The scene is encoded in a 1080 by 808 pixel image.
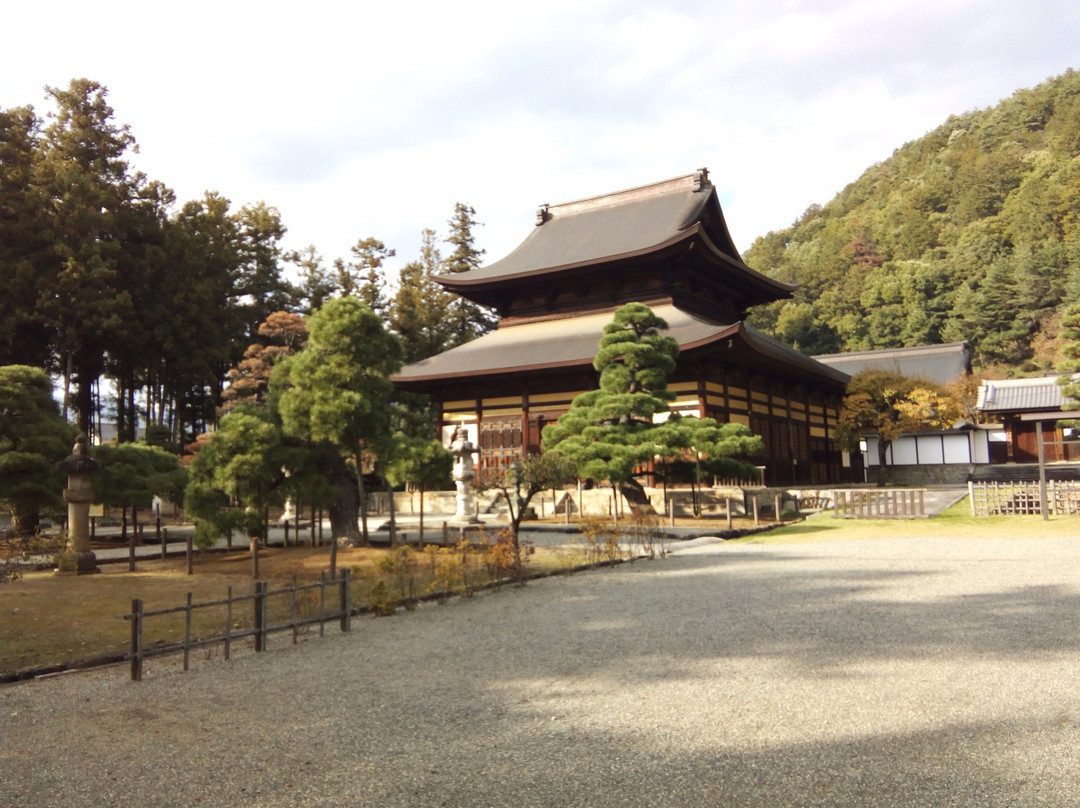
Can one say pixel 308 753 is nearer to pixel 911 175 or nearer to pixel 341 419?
pixel 341 419

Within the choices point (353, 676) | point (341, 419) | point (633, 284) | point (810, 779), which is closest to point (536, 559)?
point (341, 419)

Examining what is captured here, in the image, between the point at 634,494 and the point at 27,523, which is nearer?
the point at 27,523

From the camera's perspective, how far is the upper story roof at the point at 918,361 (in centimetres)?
4625

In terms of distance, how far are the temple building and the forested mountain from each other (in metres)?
32.2

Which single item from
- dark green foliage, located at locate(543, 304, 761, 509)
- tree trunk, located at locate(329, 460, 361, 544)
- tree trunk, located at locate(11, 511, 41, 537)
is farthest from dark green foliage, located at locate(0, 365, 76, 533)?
dark green foliage, located at locate(543, 304, 761, 509)

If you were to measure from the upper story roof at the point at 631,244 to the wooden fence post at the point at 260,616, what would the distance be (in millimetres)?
19229

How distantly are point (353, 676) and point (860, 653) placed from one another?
4.00 m

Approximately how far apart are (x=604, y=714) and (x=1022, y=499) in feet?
58.1

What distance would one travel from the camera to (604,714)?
16.8ft

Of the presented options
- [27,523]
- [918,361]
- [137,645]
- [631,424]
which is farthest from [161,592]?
[918,361]

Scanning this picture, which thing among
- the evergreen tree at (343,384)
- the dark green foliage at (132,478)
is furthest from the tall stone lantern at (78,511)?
the evergreen tree at (343,384)

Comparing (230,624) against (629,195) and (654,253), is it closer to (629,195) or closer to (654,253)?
(654,253)

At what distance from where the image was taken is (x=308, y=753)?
4520 mm

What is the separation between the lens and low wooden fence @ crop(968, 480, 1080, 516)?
1859 cm
